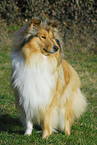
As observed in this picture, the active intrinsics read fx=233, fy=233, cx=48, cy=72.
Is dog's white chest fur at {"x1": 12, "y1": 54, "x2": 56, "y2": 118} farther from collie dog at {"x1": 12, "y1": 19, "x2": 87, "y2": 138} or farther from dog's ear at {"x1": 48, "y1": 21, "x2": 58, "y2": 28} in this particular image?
dog's ear at {"x1": 48, "y1": 21, "x2": 58, "y2": 28}

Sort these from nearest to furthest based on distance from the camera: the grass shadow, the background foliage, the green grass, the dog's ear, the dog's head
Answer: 1. the dog's head
2. the green grass
3. the dog's ear
4. the grass shadow
5. the background foliage

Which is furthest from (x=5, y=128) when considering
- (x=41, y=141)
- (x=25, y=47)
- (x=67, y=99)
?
(x=25, y=47)

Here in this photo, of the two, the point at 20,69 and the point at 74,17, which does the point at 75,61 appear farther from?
the point at 20,69

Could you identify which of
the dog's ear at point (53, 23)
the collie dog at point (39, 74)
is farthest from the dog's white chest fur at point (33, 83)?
the dog's ear at point (53, 23)

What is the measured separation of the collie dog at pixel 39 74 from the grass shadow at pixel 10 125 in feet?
1.08

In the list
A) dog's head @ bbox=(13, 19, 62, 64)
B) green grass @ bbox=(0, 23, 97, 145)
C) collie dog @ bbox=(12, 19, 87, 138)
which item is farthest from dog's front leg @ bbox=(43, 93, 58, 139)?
dog's head @ bbox=(13, 19, 62, 64)

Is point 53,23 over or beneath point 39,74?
over

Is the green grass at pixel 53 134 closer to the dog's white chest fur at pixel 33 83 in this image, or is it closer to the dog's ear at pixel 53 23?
the dog's white chest fur at pixel 33 83

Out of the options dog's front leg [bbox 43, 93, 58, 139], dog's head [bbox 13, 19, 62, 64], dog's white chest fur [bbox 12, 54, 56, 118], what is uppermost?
dog's head [bbox 13, 19, 62, 64]

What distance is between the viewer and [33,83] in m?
3.72

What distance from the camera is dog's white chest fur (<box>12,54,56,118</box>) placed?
366 cm

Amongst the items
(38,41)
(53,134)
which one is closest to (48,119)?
(53,134)

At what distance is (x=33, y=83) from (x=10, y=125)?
1.29 m

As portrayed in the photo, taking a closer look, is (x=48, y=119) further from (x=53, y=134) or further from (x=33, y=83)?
(x=33, y=83)
